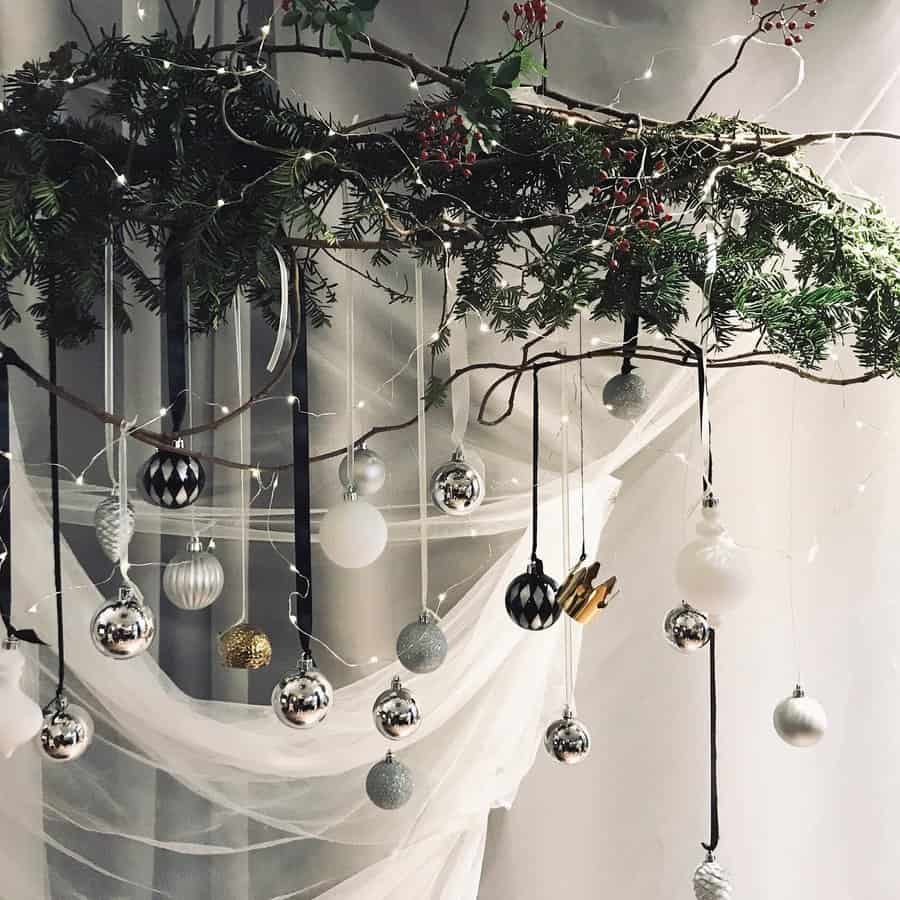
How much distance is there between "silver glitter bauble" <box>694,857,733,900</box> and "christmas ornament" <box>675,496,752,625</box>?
0.24 m

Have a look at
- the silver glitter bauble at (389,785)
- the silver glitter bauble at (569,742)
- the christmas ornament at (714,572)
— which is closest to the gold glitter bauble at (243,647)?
the silver glitter bauble at (389,785)

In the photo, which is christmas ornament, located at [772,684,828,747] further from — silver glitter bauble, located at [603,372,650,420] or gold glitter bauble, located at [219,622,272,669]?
gold glitter bauble, located at [219,622,272,669]

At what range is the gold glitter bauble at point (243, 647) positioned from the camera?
963mm

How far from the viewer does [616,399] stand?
0.91 metres

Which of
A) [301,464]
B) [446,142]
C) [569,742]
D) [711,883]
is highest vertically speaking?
[446,142]

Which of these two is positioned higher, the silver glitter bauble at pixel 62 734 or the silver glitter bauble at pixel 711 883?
the silver glitter bauble at pixel 62 734

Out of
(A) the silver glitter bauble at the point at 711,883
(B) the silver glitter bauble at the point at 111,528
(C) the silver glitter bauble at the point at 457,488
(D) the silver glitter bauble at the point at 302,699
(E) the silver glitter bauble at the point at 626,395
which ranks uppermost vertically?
(E) the silver glitter bauble at the point at 626,395

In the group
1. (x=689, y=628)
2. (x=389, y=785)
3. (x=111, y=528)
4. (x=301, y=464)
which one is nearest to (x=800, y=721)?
(x=689, y=628)

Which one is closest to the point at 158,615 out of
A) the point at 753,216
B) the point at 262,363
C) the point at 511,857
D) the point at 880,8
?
the point at 262,363

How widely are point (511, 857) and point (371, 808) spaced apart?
0.18 m

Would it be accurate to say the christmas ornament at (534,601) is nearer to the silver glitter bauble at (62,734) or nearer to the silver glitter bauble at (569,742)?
the silver glitter bauble at (569,742)

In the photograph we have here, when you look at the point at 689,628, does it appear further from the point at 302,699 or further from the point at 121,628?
the point at 121,628

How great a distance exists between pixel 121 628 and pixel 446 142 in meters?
0.44

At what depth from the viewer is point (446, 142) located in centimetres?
82
